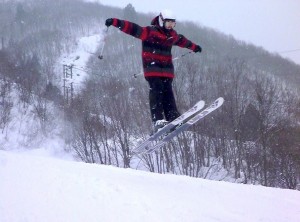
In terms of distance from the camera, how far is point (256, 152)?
26.2 metres

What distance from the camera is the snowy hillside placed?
103 inches

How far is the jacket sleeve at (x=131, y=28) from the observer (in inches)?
198

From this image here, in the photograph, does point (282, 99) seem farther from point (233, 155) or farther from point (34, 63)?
point (34, 63)

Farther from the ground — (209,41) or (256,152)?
(209,41)

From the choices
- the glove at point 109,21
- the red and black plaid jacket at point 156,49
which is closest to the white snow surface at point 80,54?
the red and black plaid jacket at point 156,49

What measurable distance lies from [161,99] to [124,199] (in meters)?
2.77

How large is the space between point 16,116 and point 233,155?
72.3 ft

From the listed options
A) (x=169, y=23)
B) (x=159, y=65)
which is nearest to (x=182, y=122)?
(x=159, y=65)

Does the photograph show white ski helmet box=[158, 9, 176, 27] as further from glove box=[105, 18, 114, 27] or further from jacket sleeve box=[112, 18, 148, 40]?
glove box=[105, 18, 114, 27]

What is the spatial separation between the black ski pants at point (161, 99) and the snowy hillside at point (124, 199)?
165 cm

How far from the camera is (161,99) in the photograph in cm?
550

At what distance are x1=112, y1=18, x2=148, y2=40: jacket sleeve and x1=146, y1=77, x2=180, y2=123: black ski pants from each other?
2.24 feet

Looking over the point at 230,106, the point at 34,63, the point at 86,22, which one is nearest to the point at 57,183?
the point at 230,106

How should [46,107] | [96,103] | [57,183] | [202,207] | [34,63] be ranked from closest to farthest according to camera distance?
1. [202,207]
2. [57,183]
3. [96,103]
4. [46,107]
5. [34,63]
